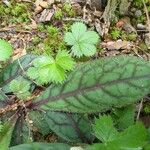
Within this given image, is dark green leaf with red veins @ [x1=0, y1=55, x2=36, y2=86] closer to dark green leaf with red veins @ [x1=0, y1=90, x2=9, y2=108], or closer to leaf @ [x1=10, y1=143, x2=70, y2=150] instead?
dark green leaf with red veins @ [x1=0, y1=90, x2=9, y2=108]

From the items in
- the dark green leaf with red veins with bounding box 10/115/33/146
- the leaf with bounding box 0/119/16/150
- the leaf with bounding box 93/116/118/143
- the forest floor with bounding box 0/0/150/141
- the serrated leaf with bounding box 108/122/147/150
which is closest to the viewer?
the serrated leaf with bounding box 108/122/147/150

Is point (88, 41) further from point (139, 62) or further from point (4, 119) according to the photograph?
point (4, 119)

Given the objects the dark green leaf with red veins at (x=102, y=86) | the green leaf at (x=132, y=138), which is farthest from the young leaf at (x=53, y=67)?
the green leaf at (x=132, y=138)

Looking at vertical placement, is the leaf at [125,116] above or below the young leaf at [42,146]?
above

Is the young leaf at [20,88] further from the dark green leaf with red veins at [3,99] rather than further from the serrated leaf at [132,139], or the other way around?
the serrated leaf at [132,139]

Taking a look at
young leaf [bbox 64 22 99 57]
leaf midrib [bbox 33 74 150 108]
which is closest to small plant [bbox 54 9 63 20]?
young leaf [bbox 64 22 99 57]

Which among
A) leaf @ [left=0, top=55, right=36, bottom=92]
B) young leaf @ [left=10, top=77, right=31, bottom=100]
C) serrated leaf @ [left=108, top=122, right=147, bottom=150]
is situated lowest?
serrated leaf @ [left=108, top=122, right=147, bottom=150]

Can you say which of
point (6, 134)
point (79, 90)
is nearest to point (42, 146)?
point (6, 134)

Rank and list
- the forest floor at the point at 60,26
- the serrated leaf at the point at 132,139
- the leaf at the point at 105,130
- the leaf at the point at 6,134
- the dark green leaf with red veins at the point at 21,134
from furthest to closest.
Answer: the forest floor at the point at 60,26 → the dark green leaf with red veins at the point at 21,134 → the leaf at the point at 6,134 → the leaf at the point at 105,130 → the serrated leaf at the point at 132,139
